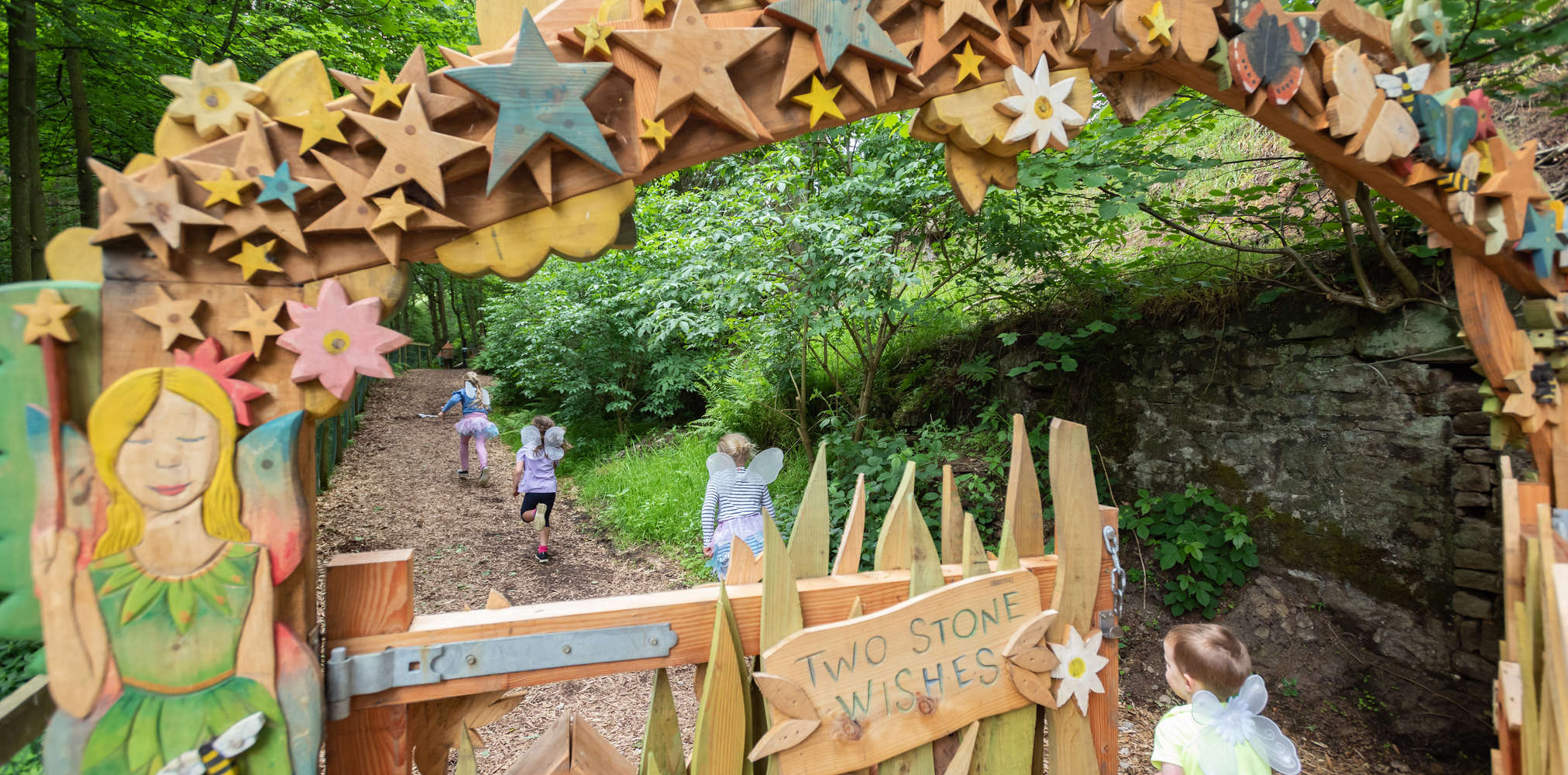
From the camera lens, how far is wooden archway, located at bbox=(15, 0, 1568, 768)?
105 centimetres

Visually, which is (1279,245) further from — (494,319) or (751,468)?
(494,319)

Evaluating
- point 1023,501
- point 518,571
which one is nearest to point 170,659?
point 1023,501

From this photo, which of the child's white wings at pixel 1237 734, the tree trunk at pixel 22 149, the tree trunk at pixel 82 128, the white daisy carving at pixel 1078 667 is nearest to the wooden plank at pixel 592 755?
the white daisy carving at pixel 1078 667

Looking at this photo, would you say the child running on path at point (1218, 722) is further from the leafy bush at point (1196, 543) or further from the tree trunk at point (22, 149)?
the tree trunk at point (22, 149)

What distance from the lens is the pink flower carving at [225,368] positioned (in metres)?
1.04

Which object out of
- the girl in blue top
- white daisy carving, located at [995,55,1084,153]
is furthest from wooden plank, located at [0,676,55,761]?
the girl in blue top

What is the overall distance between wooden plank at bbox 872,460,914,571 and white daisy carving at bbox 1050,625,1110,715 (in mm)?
465

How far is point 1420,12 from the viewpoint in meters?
2.02

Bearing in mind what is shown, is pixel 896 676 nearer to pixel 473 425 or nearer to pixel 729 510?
pixel 729 510

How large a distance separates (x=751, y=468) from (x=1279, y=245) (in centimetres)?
355

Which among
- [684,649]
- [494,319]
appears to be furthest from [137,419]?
[494,319]

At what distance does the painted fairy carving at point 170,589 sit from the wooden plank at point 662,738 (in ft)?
2.25

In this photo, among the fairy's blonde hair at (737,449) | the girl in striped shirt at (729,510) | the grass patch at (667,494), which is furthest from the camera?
the grass patch at (667,494)

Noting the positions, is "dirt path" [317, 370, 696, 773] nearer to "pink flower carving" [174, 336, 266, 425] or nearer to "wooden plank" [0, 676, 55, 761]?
"wooden plank" [0, 676, 55, 761]
